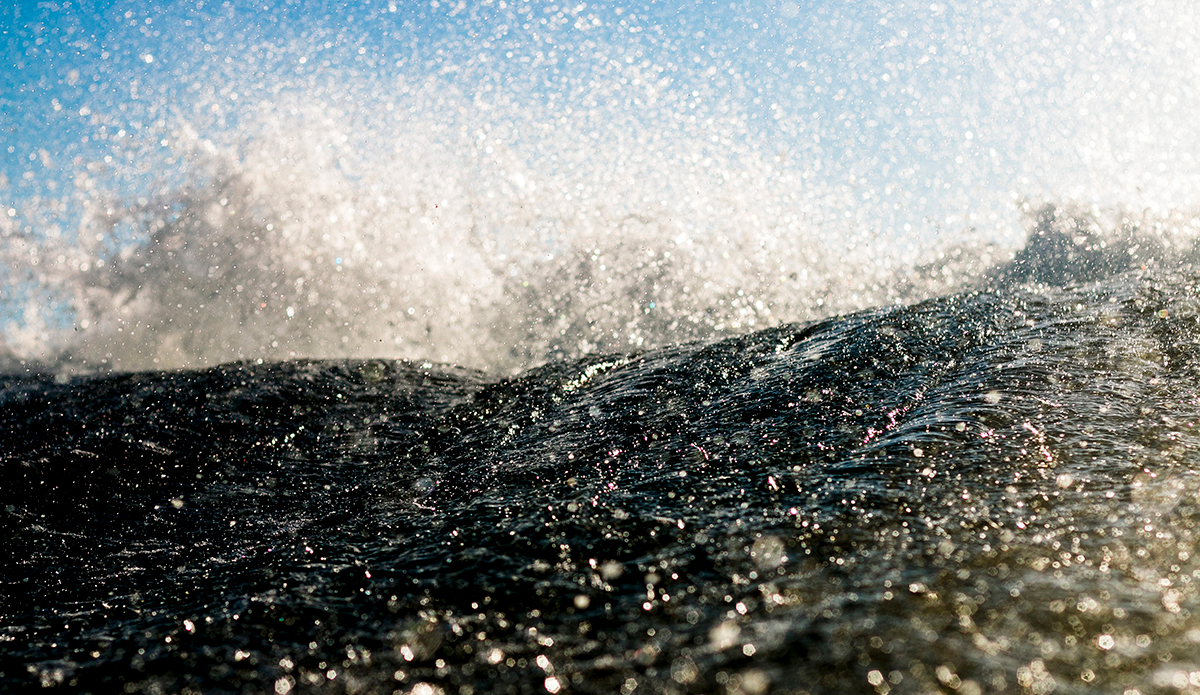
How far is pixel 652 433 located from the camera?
11.5 feet

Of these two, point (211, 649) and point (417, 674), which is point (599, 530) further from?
point (211, 649)

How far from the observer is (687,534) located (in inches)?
85.7

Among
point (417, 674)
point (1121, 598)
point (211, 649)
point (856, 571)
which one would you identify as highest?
point (211, 649)

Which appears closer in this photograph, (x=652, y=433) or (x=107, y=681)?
(x=107, y=681)

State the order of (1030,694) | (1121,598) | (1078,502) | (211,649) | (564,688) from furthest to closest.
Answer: (1078,502) < (211,649) < (1121,598) < (564,688) < (1030,694)

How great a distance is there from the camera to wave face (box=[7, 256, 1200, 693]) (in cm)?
157

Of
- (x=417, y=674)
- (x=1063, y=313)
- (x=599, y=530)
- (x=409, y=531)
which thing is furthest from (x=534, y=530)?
(x=1063, y=313)

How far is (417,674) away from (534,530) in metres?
0.74

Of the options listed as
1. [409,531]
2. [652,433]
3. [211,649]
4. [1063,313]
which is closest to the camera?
[211,649]

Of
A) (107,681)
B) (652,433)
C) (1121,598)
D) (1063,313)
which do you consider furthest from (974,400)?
(107,681)

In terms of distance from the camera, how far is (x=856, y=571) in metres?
1.83

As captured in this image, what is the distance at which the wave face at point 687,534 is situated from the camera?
1.57 metres

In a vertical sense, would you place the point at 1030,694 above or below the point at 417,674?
below

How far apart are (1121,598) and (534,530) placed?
1491mm
